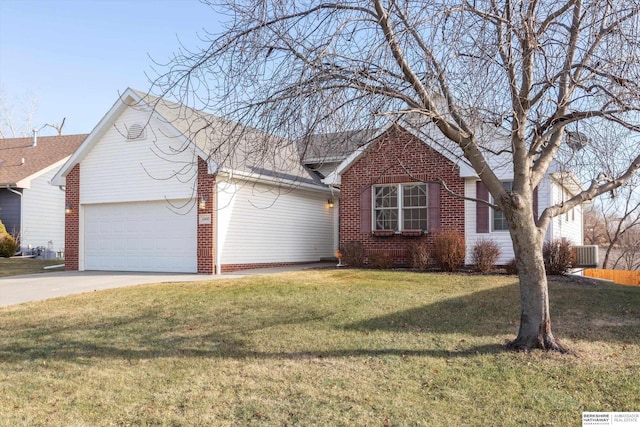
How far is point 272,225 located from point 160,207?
3.53 m

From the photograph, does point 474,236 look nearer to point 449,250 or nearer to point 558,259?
point 449,250

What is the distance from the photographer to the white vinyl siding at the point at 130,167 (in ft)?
→ 50.9

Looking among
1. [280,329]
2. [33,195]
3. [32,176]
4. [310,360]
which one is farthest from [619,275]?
[33,195]

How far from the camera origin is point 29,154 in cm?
2688

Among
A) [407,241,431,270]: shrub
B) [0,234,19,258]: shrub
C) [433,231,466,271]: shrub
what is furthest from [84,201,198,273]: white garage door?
[0,234,19,258]: shrub

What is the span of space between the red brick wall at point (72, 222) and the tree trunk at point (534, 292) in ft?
48.6

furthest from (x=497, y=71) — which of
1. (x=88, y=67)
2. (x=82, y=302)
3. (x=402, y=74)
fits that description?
(x=88, y=67)

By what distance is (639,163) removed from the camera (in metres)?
6.13

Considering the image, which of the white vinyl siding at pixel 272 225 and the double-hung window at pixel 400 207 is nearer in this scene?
the white vinyl siding at pixel 272 225

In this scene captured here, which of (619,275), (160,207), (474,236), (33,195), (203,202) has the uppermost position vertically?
(33,195)

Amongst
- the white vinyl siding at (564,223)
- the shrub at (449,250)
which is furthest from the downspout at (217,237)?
the white vinyl siding at (564,223)

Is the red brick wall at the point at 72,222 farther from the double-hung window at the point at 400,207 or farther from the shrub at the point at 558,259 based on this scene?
the shrub at the point at 558,259

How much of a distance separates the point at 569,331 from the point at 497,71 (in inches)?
154

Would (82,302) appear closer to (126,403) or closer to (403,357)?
(126,403)
